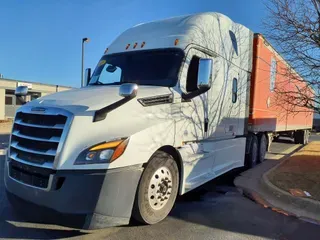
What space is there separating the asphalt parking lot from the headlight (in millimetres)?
979

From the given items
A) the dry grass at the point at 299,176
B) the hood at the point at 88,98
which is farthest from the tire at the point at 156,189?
the dry grass at the point at 299,176

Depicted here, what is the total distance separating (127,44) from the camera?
243 inches

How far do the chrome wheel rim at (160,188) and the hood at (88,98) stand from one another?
1113 mm

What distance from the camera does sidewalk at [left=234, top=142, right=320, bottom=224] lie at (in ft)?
17.9

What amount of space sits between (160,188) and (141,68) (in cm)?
214

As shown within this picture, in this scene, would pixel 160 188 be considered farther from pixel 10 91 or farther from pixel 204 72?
pixel 10 91

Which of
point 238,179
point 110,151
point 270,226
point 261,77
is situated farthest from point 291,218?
point 261,77

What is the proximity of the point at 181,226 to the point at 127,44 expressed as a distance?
3464 millimetres

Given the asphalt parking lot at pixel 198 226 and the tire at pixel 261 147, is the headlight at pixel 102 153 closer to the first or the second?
the asphalt parking lot at pixel 198 226

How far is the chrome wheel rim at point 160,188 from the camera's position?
4371mm

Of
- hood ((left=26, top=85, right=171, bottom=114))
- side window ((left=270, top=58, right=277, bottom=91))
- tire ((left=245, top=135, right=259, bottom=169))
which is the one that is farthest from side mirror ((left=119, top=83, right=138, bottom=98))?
side window ((left=270, top=58, right=277, bottom=91))

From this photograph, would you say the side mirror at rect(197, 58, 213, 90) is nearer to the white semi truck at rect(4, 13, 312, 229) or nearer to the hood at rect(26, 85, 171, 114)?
the white semi truck at rect(4, 13, 312, 229)

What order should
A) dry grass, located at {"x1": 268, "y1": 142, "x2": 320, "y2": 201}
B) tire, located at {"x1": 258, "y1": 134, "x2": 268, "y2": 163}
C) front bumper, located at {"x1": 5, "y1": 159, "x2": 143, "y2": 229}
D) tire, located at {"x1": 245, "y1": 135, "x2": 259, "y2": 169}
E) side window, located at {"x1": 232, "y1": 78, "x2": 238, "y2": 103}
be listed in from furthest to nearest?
tire, located at {"x1": 258, "y1": 134, "x2": 268, "y2": 163}, tire, located at {"x1": 245, "y1": 135, "x2": 259, "y2": 169}, side window, located at {"x1": 232, "y1": 78, "x2": 238, "y2": 103}, dry grass, located at {"x1": 268, "y1": 142, "x2": 320, "y2": 201}, front bumper, located at {"x1": 5, "y1": 159, "x2": 143, "y2": 229}

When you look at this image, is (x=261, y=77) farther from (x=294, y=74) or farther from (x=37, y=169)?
(x=37, y=169)
